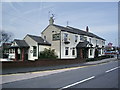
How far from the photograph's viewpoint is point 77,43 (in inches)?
1388

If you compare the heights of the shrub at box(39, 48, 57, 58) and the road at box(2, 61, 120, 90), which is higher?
the shrub at box(39, 48, 57, 58)

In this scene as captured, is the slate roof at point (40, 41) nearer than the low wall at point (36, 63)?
No

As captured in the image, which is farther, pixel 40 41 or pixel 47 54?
pixel 40 41

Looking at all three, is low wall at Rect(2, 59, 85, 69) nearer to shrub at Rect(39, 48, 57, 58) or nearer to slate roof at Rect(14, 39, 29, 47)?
shrub at Rect(39, 48, 57, 58)

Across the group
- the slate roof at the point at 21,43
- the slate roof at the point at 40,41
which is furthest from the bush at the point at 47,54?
the slate roof at the point at 21,43

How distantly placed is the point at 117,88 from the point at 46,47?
25290 mm

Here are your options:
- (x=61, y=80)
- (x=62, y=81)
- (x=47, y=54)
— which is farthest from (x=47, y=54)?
(x=62, y=81)

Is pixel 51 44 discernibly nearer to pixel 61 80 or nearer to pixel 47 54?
pixel 47 54

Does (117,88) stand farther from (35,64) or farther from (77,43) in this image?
(77,43)

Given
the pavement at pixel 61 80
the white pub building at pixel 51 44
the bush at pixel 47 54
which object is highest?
the white pub building at pixel 51 44

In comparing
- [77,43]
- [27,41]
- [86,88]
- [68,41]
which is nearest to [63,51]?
[68,41]

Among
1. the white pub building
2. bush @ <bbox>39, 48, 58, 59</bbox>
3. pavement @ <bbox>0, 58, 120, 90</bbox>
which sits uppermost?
the white pub building

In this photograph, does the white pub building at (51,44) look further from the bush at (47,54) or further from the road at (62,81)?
the road at (62,81)

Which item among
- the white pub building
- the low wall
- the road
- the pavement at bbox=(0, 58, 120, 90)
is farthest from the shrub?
the road
